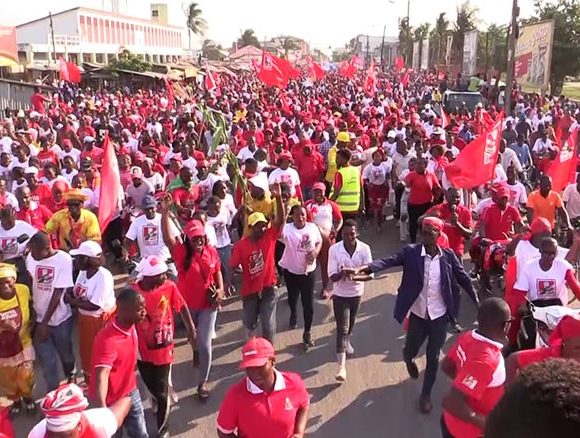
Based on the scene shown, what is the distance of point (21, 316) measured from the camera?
5000 mm

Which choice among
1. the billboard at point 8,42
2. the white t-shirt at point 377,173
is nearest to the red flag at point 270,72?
the white t-shirt at point 377,173

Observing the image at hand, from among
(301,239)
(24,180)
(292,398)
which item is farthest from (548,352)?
(24,180)

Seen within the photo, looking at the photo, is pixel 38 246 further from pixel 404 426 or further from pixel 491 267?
pixel 491 267

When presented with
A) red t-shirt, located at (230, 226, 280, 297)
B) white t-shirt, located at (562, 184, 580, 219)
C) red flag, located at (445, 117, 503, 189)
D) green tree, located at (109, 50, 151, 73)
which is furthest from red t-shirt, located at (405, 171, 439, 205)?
green tree, located at (109, 50, 151, 73)

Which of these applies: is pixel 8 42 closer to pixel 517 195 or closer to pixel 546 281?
pixel 517 195

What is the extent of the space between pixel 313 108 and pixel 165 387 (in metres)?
16.0

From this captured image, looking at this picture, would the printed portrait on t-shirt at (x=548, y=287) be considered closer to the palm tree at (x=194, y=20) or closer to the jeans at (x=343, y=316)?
the jeans at (x=343, y=316)

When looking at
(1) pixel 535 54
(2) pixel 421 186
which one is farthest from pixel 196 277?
(1) pixel 535 54

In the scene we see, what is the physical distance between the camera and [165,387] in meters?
4.71

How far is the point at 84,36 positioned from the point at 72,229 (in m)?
58.5

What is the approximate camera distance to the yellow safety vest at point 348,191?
8312 millimetres

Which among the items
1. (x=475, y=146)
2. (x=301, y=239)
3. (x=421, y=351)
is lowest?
(x=421, y=351)

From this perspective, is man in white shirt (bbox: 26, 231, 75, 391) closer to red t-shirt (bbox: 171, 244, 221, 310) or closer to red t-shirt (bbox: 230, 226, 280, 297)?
red t-shirt (bbox: 171, 244, 221, 310)

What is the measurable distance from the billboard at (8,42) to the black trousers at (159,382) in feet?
98.3
